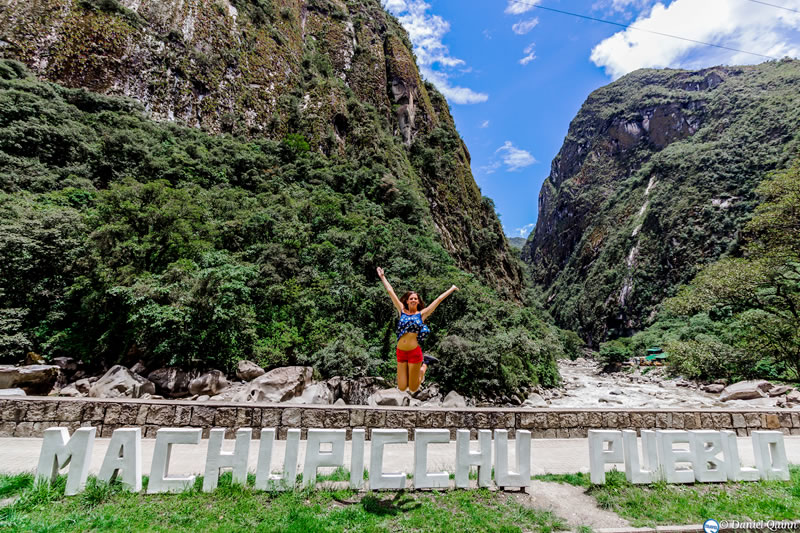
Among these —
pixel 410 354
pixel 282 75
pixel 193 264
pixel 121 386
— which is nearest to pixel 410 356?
pixel 410 354

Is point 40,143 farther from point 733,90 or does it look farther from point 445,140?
point 733,90

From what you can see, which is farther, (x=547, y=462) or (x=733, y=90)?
(x=733, y=90)

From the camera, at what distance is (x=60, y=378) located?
11523mm

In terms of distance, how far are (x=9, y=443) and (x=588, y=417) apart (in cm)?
1074

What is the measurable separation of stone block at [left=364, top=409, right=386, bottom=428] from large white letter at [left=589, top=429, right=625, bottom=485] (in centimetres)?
345

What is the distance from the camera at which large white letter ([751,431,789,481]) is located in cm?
527

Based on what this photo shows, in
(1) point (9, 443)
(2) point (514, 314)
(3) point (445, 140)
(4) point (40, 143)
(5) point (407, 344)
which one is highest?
(3) point (445, 140)

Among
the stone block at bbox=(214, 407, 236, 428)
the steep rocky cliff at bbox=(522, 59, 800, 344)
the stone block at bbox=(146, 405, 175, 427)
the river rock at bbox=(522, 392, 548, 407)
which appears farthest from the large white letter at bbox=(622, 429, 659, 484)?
the steep rocky cliff at bbox=(522, 59, 800, 344)

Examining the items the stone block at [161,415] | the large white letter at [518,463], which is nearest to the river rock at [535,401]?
the large white letter at [518,463]

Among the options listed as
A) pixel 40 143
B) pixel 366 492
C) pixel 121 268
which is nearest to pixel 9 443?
pixel 366 492

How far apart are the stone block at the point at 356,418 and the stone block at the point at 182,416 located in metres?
2.96

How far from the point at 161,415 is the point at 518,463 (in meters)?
6.27

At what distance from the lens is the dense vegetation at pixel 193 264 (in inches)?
494

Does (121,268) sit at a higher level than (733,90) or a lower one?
lower
